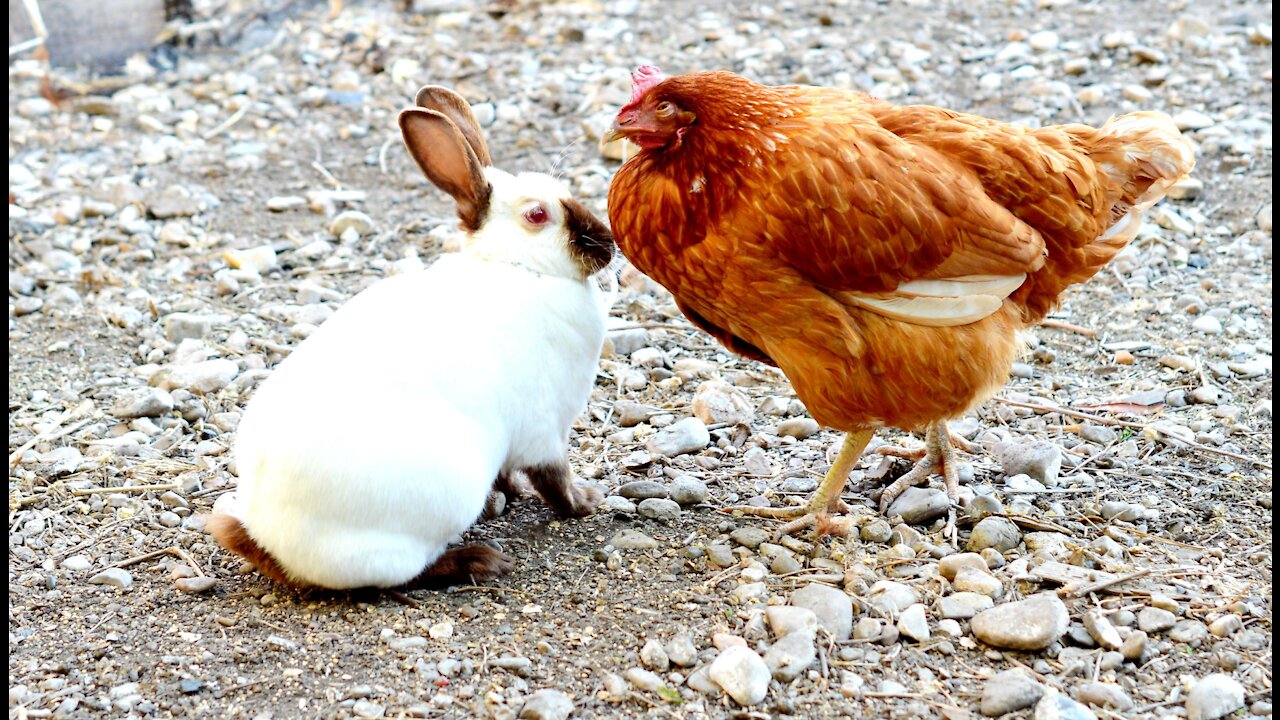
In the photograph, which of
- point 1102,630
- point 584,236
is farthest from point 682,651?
point 584,236

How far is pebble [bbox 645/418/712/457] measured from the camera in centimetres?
441

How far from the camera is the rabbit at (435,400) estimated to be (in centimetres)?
326

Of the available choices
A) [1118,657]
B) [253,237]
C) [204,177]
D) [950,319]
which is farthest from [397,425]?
[204,177]

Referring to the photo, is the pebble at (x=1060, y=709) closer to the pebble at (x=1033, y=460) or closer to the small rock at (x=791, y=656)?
the small rock at (x=791, y=656)

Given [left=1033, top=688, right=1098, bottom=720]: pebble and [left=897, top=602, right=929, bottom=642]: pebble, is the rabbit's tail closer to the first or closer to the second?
[left=897, top=602, right=929, bottom=642]: pebble

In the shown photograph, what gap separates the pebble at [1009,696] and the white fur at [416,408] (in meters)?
1.47

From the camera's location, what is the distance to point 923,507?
12.7 ft

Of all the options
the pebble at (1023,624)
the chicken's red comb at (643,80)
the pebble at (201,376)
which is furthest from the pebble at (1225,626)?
the pebble at (201,376)

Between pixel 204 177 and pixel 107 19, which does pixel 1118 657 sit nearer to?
pixel 204 177

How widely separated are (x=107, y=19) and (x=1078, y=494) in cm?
742

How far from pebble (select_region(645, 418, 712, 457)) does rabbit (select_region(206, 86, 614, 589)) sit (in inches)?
20.9

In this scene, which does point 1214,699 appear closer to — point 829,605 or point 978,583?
point 978,583

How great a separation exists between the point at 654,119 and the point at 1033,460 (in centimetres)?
181

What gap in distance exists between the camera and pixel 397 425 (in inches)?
129
